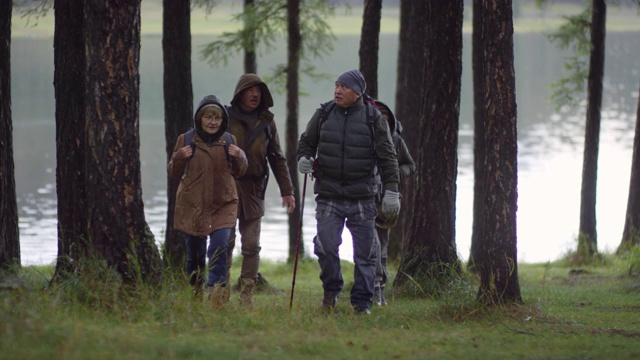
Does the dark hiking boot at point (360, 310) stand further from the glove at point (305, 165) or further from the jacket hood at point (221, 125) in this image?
the jacket hood at point (221, 125)

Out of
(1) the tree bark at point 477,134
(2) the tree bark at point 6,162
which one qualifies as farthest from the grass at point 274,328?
(1) the tree bark at point 477,134

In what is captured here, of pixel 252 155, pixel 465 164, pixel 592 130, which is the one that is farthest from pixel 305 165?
pixel 465 164

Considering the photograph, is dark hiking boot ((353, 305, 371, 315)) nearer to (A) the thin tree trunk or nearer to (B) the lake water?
(A) the thin tree trunk

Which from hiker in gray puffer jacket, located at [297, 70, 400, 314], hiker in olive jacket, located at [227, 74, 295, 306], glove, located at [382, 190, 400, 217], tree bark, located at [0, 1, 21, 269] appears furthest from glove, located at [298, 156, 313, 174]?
tree bark, located at [0, 1, 21, 269]

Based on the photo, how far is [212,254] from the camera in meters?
9.68

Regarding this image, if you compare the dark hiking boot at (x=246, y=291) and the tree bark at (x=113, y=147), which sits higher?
the tree bark at (x=113, y=147)

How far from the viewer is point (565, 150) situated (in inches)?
2315

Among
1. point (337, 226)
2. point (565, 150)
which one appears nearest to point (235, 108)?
point (337, 226)

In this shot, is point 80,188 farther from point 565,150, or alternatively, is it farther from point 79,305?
point 565,150

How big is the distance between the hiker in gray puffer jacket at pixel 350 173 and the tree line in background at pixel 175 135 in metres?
1.08

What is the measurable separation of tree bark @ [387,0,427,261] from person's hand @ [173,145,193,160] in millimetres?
7619

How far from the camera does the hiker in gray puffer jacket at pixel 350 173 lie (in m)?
9.73

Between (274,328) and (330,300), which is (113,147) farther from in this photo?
(330,300)

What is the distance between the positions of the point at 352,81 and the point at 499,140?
155 cm
